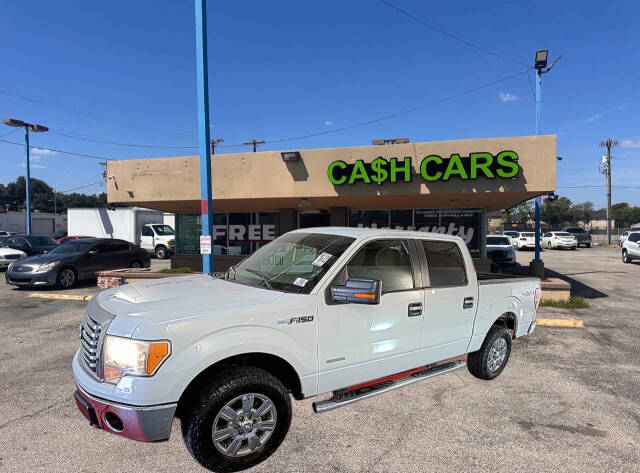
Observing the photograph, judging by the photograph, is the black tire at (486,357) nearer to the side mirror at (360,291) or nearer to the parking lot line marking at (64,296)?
the side mirror at (360,291)

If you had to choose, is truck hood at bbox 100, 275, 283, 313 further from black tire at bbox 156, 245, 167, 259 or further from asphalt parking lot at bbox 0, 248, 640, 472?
black tire at bbox 156, 245, 167, 259

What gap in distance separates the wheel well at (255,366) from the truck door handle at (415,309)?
1288 millimetres

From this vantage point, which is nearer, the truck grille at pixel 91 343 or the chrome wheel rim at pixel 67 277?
the truck grille at pixel 91 343

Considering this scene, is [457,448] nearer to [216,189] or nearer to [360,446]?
[360,446]

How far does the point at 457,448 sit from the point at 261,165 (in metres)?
9.74

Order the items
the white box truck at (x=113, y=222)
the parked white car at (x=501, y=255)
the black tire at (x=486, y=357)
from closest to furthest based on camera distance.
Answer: the black tire at (x=486, y=357) < the parked white car at (x=501, y=255) < the white box truck at (x=113, y=222)

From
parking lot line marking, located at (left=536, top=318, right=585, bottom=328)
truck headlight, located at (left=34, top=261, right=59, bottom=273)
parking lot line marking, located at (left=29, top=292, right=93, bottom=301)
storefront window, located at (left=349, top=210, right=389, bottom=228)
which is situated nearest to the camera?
parking lot line marking, located at (left=536, top=318, right=585, bottom=328)

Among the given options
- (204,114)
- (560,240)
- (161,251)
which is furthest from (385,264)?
(560,240)

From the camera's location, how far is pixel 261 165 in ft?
38.5

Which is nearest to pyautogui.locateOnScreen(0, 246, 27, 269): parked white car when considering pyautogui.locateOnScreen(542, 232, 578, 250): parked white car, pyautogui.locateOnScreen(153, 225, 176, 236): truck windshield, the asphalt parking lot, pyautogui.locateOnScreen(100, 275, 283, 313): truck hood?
pyautogui.locateOnScreen(153, 225, 176, 236): truck windshield

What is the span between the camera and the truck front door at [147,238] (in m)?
24.8

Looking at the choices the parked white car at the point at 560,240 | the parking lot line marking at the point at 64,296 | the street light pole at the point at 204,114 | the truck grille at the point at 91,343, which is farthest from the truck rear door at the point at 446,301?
the parked white car at the point at 560,240

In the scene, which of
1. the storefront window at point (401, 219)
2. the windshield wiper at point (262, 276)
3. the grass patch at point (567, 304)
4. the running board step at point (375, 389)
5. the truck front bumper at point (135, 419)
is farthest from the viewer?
the storefront window at point (401, 219)

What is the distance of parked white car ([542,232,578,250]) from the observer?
1288 inches
